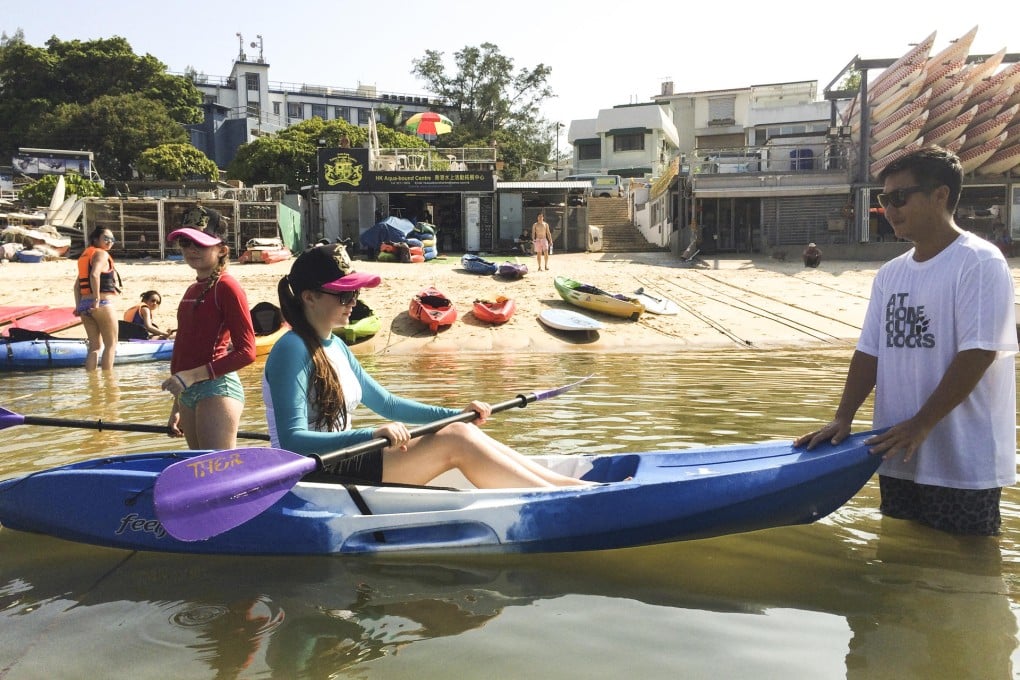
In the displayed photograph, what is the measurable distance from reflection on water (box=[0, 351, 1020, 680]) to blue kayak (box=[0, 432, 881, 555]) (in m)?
0.18

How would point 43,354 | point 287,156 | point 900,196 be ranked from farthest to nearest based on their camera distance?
point 287,156 → point 43,354 → point 900,196

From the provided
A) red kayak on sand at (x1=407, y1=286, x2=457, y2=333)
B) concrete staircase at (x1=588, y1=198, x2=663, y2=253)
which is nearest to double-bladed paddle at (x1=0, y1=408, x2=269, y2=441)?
red kayak on sand at (x1=407, y1=286, x2=457, y2=333)

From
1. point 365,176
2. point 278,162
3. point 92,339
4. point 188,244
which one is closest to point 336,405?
point 188,244

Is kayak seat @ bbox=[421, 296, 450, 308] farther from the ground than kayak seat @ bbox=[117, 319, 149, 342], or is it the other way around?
kayak seat @ bbox=[421, 296, 450, 308]

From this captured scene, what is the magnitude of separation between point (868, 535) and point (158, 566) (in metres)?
3.63

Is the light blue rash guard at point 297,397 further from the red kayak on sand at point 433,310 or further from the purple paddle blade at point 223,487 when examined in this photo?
the red kayak on sand at point 433,310

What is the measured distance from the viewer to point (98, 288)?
9109mm

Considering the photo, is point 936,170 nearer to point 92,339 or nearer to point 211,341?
point 211,341

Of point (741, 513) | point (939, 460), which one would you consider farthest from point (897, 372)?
point (741, 513)

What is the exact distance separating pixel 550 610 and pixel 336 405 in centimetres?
132

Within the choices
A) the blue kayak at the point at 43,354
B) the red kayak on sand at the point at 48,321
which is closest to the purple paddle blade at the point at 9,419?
the blue kayak at the point at 43,354

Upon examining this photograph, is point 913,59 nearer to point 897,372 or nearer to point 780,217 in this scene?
point 780,217

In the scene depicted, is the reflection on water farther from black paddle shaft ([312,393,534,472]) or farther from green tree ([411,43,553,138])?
green tree ([411,43,553,138])

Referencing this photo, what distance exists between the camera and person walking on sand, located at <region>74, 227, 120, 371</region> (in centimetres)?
895
